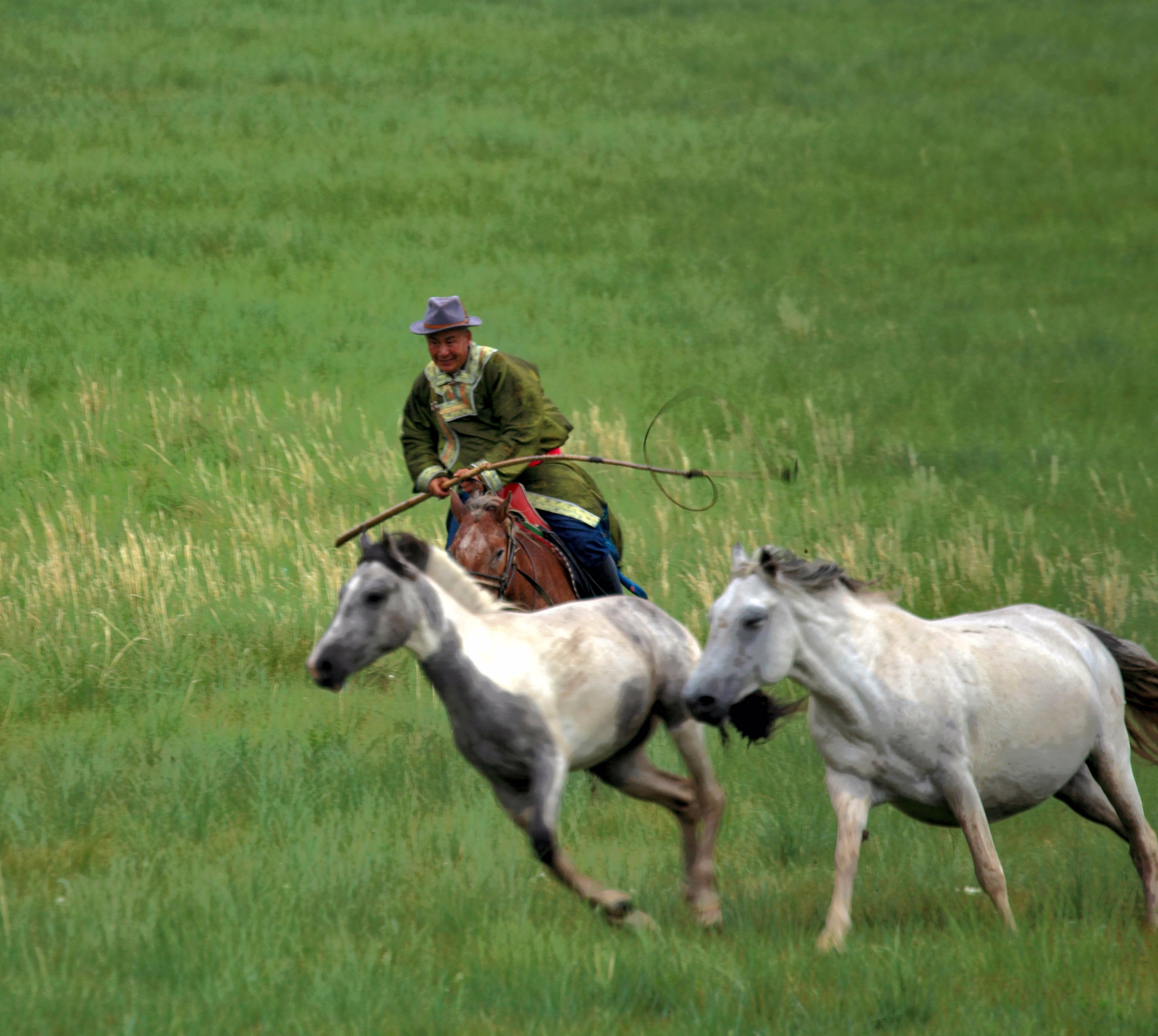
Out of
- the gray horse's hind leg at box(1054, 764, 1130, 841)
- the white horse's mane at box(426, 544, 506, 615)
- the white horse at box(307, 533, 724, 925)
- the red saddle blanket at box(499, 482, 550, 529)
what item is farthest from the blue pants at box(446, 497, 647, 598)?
the gray horse's hind leg at box(1054, 764, 1130, 841)

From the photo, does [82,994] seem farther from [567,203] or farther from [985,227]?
[985,227]

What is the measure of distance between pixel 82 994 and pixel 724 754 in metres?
4.34

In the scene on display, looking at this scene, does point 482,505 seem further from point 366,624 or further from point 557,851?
point 557,851

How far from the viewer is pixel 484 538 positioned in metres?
7.75

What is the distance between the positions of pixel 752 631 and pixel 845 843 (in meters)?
0.85

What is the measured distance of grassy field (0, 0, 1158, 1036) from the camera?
514 cm

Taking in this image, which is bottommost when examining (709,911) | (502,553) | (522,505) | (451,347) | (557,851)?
(709,911)

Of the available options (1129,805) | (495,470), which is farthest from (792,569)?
(495,470)

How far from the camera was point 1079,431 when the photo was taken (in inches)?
649

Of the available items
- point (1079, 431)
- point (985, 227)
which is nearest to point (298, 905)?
point (1079, 431)

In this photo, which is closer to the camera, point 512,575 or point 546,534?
point 512,575

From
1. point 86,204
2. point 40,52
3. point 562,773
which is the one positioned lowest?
point 562,773

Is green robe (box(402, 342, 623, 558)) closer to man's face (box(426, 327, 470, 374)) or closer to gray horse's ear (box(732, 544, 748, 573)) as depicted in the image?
man's face (box(426, 327, 470, 374))

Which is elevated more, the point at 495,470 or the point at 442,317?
the point at 442,317
